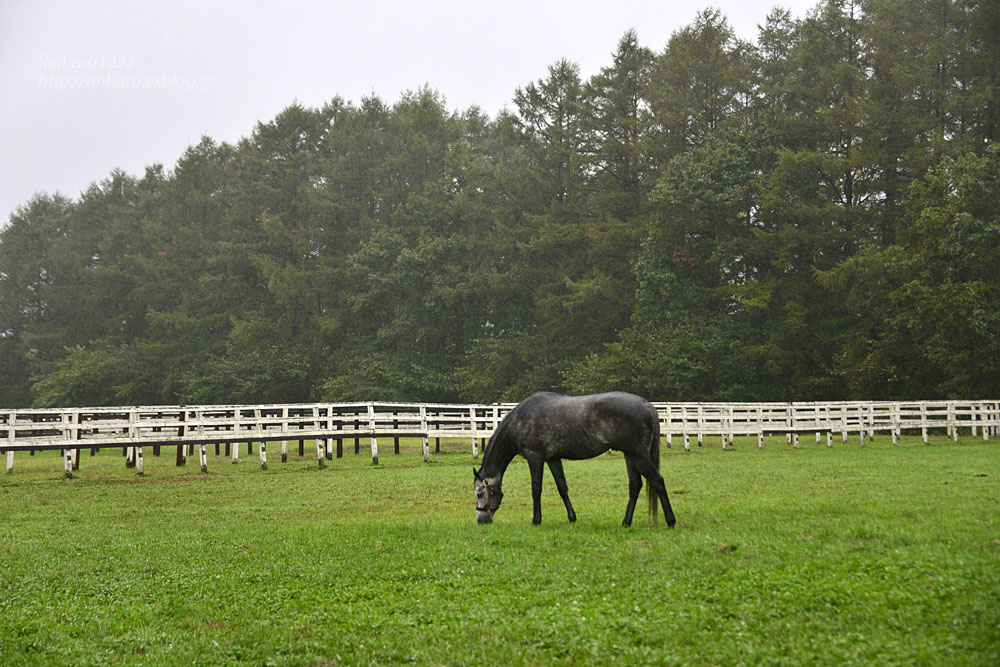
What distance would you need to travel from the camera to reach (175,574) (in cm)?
791

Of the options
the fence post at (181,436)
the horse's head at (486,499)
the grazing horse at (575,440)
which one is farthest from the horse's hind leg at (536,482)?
the fence post at (181,436)

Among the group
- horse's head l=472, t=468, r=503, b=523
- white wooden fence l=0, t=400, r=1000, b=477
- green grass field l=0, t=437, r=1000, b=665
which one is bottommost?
green grass field l=0, t=437, r=1000, b=665

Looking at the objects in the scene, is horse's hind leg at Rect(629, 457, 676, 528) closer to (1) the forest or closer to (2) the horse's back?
(2) the horse's back

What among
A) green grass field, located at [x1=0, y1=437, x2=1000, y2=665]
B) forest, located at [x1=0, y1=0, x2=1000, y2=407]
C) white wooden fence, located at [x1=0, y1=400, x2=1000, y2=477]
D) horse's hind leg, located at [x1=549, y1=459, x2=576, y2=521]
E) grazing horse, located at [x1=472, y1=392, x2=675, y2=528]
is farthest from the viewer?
forest, located at [x1=0, y1=0, x2=1000, y2=407]

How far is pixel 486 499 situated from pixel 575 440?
158 centimetres

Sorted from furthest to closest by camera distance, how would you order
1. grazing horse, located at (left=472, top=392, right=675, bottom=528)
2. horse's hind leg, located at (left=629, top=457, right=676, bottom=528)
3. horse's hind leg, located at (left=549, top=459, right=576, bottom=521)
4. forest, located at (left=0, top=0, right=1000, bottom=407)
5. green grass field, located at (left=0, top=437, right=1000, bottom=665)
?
1. forest, located at (left=0, top=0, right=1000, bottom=407)
2. horse's hind leg, located at (left=549, top=459, right=576, bottom=521)
3. grazing horse, located at (left=472, top=392, right=675, bottom=528)
4. horse's hind leg, located at (left=629, top=457, right=676, bottom=528)
5. green grass field, located at (left=0, top=437, right=1000, bottom=665)

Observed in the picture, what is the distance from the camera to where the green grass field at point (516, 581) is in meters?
5.41

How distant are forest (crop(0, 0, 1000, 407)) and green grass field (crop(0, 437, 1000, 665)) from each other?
23.5 m

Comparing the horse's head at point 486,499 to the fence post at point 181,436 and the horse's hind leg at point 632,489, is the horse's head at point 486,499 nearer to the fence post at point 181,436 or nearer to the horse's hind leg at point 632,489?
the horse's hind leg at point 632,489

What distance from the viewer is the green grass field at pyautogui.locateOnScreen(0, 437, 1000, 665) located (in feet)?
17.8

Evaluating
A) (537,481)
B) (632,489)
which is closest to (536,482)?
(537,481)

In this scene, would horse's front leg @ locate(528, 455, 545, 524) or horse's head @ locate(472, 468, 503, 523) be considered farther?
horse's head @ locate(472, 468, 503, 523)

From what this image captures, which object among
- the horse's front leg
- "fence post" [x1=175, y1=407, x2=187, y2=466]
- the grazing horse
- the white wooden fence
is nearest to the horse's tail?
the grazing horse

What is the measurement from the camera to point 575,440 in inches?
401
